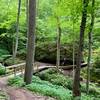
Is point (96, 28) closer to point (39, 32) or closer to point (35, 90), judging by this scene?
point (35, 90)

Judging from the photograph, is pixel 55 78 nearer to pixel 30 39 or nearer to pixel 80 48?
pixel 30 39

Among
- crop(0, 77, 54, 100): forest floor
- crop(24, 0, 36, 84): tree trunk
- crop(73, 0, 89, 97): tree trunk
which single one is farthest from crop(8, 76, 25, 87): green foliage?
crop(73, 0, 89, 97): tree trunk

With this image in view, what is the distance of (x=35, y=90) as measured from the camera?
13.8m

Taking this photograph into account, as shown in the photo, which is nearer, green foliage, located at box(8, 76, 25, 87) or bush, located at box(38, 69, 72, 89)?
green foliage, located at box(8, 76, 25, 87)

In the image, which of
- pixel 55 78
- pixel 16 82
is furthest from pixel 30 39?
pixel 55 78

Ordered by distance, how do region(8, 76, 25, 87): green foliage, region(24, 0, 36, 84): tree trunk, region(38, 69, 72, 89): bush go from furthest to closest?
region(38, 69, 72, 89): bush → region(8, 76, 25, 87): green foliage → region(24, 0, 36, 84): tree trunk

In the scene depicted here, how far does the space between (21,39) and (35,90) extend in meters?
19.3

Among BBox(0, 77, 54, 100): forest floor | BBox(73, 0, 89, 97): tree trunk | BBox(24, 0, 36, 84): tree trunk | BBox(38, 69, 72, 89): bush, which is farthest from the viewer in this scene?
BBox(38, 69, 72, 89): bush

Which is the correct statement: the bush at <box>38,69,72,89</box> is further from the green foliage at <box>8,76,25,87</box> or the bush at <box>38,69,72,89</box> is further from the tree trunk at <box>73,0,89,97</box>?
the tree trunk at <box>73,0,89,97</box>

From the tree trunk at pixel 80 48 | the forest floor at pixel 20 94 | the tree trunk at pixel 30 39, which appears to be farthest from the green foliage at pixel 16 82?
the tree trunk at pixel 80 48

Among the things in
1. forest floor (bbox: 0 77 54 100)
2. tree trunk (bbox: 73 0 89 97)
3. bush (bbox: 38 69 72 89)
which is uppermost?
tree trunk (bbox: 73 0 89 97)

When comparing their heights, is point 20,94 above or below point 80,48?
below

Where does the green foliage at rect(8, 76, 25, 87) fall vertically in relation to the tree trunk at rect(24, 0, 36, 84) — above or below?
below

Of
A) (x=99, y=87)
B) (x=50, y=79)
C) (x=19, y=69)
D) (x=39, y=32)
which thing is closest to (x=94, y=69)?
(x=99, y=87)
